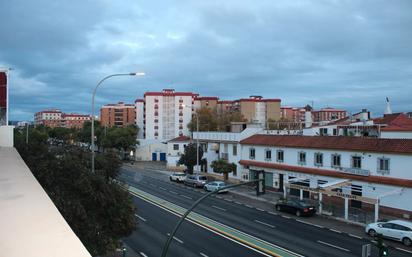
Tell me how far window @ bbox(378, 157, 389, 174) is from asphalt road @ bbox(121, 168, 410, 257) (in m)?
7.72

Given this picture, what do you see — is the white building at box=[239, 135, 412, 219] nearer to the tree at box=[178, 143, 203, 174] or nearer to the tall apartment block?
the tree at box=[178, 143, 203, 174]

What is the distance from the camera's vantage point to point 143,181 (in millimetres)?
54156

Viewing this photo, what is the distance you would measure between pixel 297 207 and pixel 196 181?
61.9ft

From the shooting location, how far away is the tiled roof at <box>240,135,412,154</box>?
3111 centimetres

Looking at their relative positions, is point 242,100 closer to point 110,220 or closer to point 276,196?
point 276,196

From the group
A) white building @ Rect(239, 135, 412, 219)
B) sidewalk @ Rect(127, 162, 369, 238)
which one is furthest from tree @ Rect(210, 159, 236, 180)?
sidewalk @ Rect(127, 162, 369, 238)

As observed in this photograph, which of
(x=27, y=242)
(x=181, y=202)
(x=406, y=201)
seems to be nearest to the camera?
(x=27, y=242)

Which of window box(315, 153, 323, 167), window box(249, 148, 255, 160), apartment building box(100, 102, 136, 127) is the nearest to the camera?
window box(315, 153, 323, 167)

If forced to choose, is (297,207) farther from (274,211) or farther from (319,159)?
(319,159)

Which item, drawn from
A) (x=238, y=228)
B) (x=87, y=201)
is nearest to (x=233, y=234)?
(x=238, y=228)

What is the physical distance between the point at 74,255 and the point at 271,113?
136m

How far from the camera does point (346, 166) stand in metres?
35.1

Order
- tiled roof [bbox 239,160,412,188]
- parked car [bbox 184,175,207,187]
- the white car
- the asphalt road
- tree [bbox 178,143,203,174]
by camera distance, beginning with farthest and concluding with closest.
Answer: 1. tree [bbox 178,143,203,174]
2. parked car [bbox 184,175,207,187]
3. tiled roof [bbox 239,160,412,188]
4. the white car
5. the asphalt road

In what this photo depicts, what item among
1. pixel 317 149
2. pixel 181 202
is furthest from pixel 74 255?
pixel 317 149
